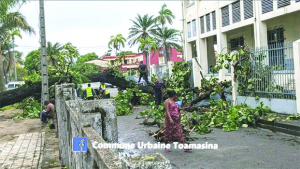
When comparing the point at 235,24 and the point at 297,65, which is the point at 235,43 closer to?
the point at 235,24

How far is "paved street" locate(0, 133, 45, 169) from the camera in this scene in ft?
25.2

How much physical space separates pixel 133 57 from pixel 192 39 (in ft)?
169

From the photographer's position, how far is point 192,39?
2361cm

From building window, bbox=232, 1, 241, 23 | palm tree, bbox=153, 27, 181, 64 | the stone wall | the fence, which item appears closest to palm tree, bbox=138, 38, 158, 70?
palm tree, bbox=153, 27, 181, 64

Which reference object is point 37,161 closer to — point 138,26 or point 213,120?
point 213,120

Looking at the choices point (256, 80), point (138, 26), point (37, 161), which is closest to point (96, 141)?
point (37, 161)

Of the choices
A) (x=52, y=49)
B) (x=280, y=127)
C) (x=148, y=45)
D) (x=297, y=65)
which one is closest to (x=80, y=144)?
(x=280, y=127)

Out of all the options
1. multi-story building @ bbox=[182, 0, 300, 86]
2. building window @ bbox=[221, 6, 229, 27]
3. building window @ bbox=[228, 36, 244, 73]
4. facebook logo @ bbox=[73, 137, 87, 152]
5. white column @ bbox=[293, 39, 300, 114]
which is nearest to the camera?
facebook logo @ bbox=[73, 137, 87, 152]

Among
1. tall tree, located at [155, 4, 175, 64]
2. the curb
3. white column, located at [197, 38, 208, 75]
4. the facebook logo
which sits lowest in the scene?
the curb

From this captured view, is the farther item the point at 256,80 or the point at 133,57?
the point at 133,57

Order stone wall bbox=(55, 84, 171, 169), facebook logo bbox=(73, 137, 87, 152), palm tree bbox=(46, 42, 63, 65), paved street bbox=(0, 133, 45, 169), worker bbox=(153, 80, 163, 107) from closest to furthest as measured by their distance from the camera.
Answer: stone wall bbox=(55, 84, 171, 169), facebook logo bbox=(73, 137, 87, 152), paved street bbox=(0, 133, 45, 169), worker bbox=(153, 80, 163, 107), palm tree bbox=(46, 42, 63, 65)

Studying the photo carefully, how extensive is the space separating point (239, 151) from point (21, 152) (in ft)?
17.9

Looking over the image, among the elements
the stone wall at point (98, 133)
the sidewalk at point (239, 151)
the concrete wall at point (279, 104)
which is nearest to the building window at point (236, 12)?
the concrete wall at point (279, 104)

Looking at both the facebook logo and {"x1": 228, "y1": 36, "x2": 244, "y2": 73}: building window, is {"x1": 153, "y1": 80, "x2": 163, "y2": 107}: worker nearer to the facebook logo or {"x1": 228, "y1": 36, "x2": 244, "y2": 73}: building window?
{"x1": 228, "y1": 36, "x2": 244, "y2": 73}: building window
